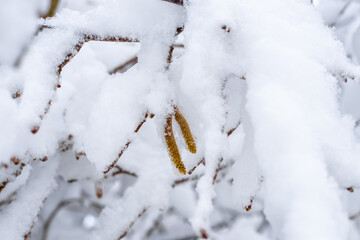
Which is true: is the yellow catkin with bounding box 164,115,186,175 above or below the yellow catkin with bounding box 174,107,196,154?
below

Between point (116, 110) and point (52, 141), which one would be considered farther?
point (52, 141)

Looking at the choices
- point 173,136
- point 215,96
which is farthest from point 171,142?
point 215,96

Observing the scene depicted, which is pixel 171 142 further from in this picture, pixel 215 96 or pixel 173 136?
pixel 215 96

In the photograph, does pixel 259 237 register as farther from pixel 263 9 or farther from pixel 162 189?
pixel 263 9

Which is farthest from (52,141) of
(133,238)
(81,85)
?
(133,238)

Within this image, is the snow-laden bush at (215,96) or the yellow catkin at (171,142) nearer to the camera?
the snow-laden bush at (215,96)

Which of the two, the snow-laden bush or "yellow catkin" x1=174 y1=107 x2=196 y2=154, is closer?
the snow-laden bush

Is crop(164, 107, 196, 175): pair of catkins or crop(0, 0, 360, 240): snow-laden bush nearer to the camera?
crop(0, 0, 360, 240): snow-laden bush

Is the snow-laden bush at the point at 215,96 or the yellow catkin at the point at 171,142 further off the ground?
the snow-laden bush at the point at 215,96

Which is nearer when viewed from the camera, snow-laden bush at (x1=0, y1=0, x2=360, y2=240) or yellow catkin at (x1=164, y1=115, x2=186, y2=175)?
snow-laden bush at (x1=0, y1=0, x2=360, y2=240)

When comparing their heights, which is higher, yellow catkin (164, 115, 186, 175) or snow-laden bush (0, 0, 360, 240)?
snow-laden bush (0, 0, 360, 240)

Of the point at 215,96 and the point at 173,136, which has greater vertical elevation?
the point at 215,96
